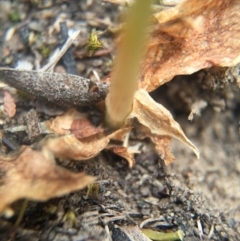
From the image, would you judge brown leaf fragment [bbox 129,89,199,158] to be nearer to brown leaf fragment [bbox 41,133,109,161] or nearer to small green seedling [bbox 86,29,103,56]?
brown leaf fragment [bbox 41,133,109,161]

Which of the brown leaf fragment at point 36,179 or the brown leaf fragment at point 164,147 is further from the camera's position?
the brown leaf fragment at point 164,147

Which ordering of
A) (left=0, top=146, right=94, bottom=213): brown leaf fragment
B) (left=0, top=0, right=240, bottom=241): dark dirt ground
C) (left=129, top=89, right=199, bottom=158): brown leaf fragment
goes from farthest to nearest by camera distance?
(left=129, top=89, right=199, bottom=158): brown leaf fragment
(left=0, top=0, right=240, bottom=241): dark dirt ground
(left=0, top=146, right=94, bottom=213): brown leaf fragment

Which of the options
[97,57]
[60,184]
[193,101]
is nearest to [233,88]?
[193,101]

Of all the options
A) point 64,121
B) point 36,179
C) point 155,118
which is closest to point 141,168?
point 155,118

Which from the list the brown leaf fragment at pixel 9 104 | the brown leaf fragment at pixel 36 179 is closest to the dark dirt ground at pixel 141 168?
the brown leaf fragment at pixel 9 104

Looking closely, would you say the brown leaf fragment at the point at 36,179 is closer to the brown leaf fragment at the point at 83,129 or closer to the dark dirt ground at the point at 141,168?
the dark dirt ground at the point at 141,168

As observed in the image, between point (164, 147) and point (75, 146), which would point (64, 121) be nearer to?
point (75, 146)

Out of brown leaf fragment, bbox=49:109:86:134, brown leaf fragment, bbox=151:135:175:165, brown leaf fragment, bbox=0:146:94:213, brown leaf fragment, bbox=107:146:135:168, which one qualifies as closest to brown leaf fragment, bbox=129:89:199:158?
brown leaf fragment, bbox=151:135:175:165
